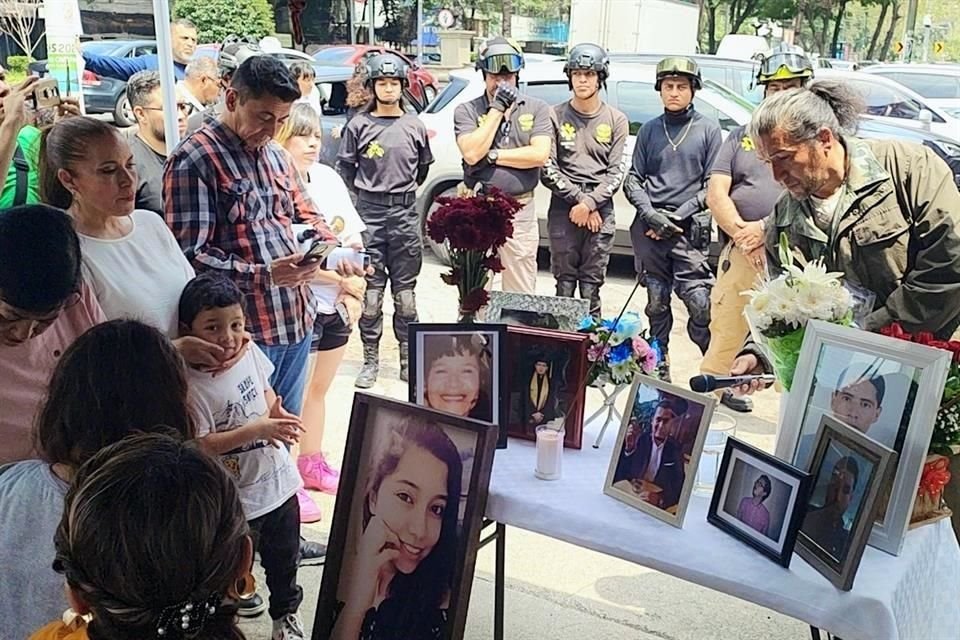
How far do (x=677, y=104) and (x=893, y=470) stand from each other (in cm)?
312

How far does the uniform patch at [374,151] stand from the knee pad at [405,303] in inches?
27.8

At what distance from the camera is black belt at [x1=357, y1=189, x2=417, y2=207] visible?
4.36 metres

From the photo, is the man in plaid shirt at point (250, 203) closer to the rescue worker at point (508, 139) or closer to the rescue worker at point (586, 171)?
the rescue worker at point (508, 139)

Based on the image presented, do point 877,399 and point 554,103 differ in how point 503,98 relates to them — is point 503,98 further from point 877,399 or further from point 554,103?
point 877,399

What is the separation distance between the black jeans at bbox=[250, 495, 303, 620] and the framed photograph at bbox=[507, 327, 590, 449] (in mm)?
656

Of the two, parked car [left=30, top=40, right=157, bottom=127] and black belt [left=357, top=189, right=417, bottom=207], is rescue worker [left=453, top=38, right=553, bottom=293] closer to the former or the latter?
black belt [left=357, top=189, right=417, bottom=207]

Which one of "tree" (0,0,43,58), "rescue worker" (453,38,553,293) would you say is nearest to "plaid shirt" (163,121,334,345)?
"rescue worker" (453,38,553,293)

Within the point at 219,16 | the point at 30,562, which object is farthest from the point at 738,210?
the point at 219,16

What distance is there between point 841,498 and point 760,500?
0.51 ft

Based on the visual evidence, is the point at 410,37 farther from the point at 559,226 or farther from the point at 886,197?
the point at 886,197

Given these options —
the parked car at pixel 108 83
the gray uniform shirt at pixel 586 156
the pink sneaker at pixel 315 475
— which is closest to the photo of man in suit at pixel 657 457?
the pink sneaker at pixel 315 475

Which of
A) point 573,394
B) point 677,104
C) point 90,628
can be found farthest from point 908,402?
point 677,104

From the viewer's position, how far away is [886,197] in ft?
6.72

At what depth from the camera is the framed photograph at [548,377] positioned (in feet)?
6.38
